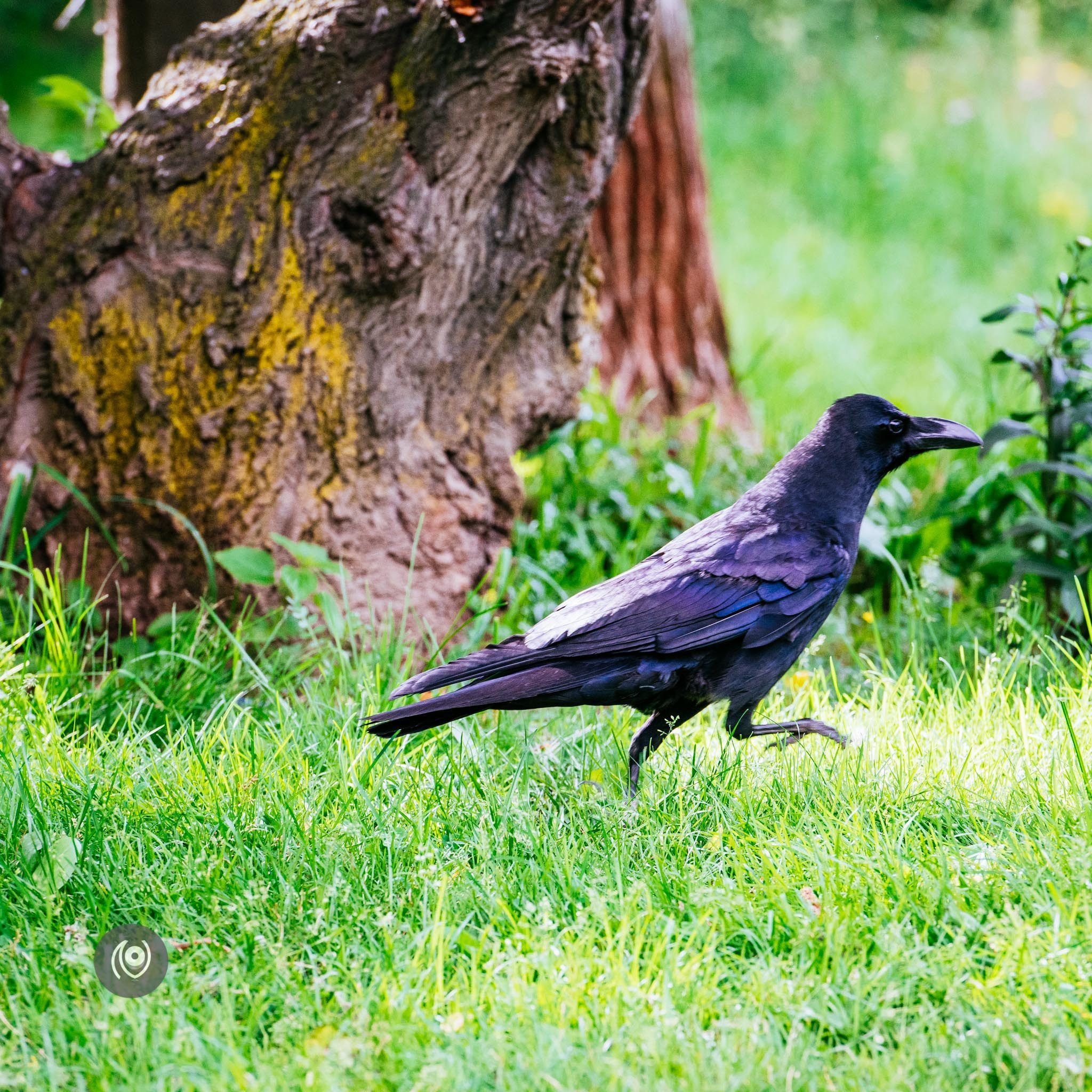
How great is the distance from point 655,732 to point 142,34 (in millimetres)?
3577

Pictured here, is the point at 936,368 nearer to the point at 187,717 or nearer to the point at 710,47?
the point at 187,717

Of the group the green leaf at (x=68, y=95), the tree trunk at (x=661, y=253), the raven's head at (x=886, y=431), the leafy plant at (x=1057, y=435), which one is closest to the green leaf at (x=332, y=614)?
the raven's head at (x=886, y=431)

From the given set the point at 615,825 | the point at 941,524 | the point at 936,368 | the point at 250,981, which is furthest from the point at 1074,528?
the point at 936,368

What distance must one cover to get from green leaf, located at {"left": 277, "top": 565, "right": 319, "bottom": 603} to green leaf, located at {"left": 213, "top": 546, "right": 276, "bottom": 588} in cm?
5

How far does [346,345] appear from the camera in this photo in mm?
3844

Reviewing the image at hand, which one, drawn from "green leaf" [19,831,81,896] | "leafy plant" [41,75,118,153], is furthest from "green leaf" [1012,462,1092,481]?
"leafy plant" [41,75,118,153]

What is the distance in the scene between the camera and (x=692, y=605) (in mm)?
2959

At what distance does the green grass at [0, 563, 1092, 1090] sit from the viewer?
2.03 m

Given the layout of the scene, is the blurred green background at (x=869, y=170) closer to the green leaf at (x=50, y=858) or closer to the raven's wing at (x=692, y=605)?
the raven's wing at (x=692, y=605)

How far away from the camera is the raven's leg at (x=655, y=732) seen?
9.95ft

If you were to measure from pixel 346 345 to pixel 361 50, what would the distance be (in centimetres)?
87

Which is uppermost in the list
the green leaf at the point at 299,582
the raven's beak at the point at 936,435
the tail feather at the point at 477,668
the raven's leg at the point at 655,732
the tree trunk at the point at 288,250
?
the tree trunk at the point at 288,250

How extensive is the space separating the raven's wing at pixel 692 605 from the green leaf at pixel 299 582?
2.79 ft

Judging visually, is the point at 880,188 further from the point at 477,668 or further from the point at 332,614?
the point at 477,668
